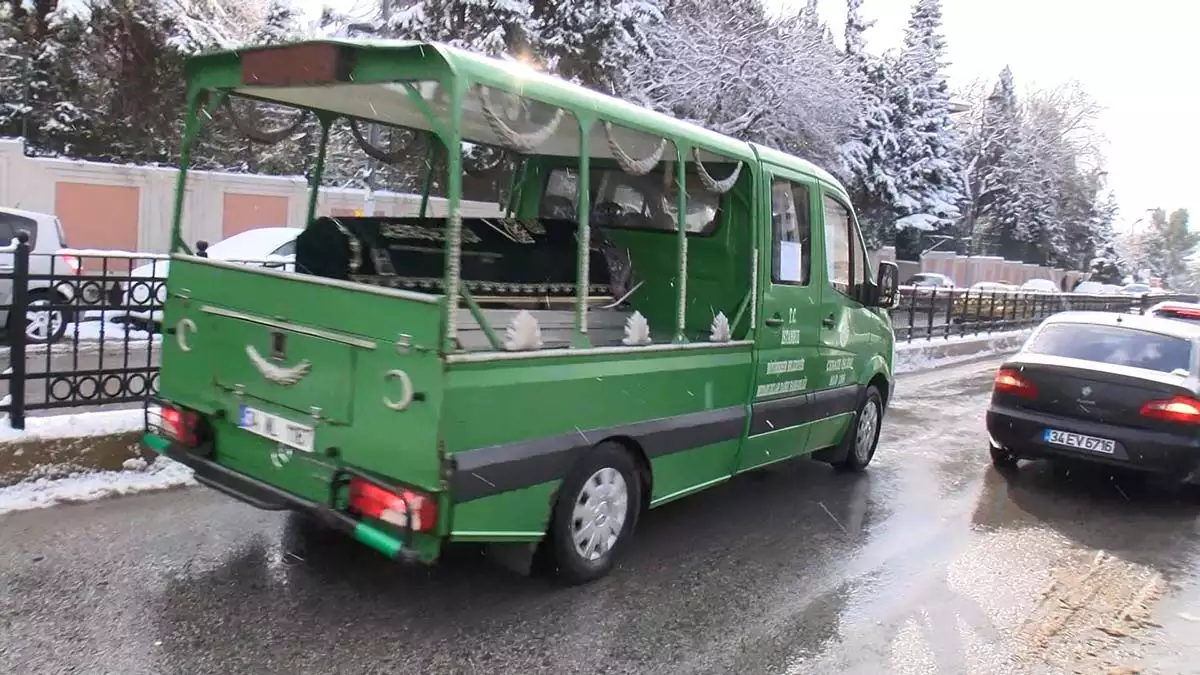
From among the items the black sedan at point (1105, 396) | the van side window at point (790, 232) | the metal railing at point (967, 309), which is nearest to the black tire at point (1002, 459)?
the black sedan at point (1105, 396)

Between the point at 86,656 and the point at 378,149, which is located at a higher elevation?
the point at 378,149

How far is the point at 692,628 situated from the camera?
14.1 feet

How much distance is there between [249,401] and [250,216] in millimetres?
19241

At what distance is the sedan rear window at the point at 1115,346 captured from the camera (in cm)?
750

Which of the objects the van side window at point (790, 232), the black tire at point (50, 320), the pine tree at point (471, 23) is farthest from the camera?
the pine tree at point (471, 23)

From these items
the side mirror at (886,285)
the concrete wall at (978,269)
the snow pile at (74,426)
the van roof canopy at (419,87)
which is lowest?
the snow pile at (74,426)

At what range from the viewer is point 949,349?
58.7 feet

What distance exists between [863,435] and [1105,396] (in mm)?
1875

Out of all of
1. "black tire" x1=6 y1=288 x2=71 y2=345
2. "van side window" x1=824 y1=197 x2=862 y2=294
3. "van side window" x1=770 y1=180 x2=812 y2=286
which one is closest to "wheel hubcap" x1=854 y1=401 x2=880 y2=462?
"van side window" x1=824 y1=197 x2=862 y2=294

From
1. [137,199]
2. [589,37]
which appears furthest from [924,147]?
[137,199]

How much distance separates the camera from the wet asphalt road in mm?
3838

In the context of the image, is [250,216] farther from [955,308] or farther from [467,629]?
[467,629]

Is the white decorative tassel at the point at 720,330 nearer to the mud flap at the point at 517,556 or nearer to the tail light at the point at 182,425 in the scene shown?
the mud flap at the point at 517,556

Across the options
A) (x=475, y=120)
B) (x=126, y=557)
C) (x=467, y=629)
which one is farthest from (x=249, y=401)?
(x=475, y=120)
